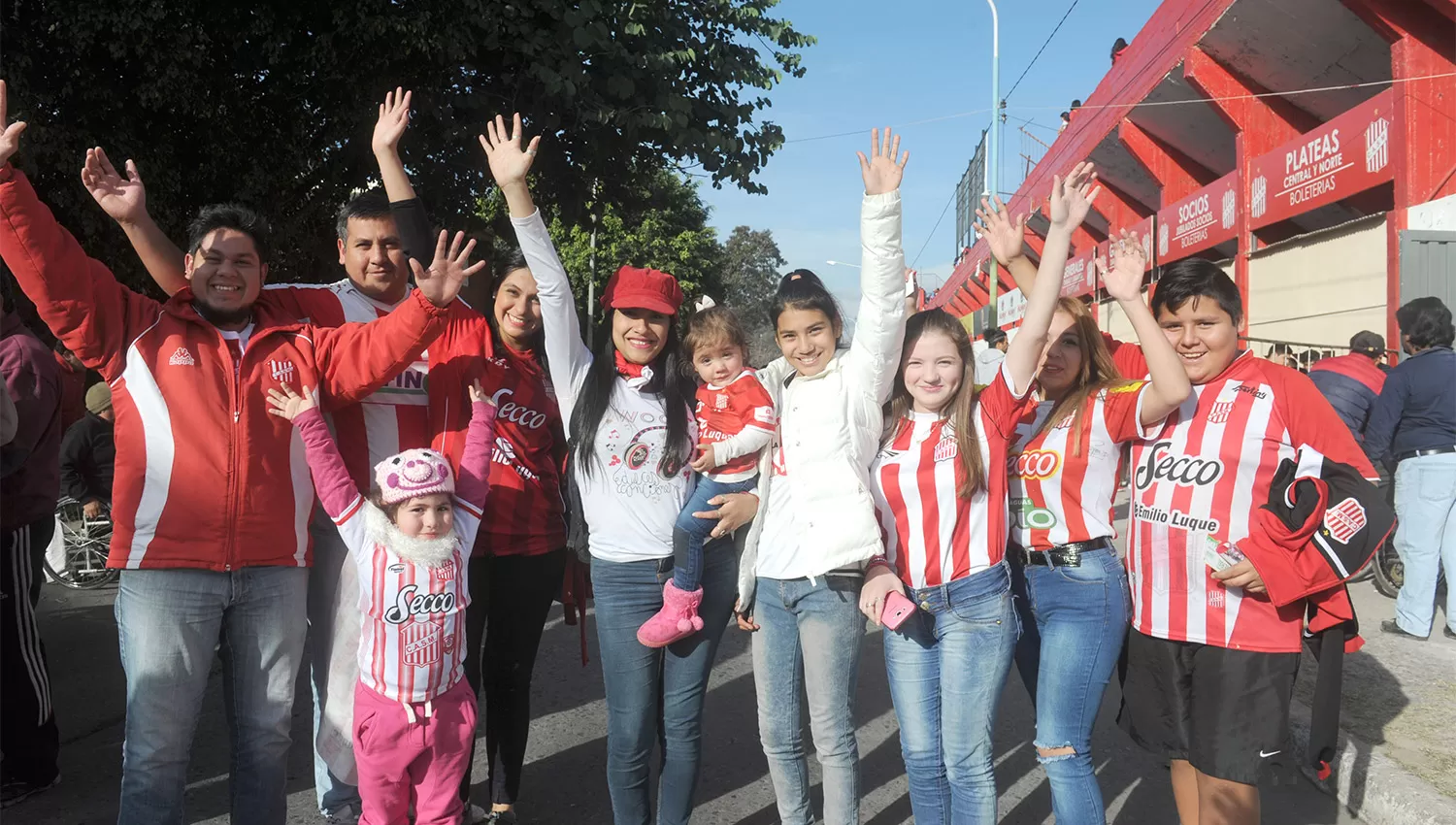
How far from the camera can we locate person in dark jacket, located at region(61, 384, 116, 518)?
23.8ft

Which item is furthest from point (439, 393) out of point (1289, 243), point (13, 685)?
point (1289, 243)

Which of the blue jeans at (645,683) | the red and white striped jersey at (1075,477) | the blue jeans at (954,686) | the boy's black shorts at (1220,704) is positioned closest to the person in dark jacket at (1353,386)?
the red and white striped jersey at (1075,477)

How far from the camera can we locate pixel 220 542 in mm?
2883

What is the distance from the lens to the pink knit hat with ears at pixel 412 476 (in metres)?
3.07

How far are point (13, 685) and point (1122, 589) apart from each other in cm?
417

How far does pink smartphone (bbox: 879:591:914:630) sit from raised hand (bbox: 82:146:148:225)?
2510 millimetres

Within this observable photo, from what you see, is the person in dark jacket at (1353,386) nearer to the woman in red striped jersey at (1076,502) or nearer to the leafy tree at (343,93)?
the woman in red striped jersey at (1076,502)

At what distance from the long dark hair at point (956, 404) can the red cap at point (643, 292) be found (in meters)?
0.75

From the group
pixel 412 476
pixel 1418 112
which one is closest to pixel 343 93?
pixel 412 476

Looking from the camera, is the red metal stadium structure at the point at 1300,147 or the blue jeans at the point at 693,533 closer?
the blue jeans at the point at 693,533

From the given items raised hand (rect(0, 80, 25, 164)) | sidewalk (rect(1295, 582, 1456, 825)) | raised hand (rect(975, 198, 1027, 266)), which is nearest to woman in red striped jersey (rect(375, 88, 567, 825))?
raised hand (rect(0, 80, 25, 164))

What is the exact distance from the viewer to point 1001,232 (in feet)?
10.9

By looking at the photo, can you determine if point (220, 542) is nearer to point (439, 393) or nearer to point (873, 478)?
point (439, 393)

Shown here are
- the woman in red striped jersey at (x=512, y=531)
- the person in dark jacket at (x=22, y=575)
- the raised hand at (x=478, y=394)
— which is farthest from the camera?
the person in dark jacket at (x=22, y=575)
